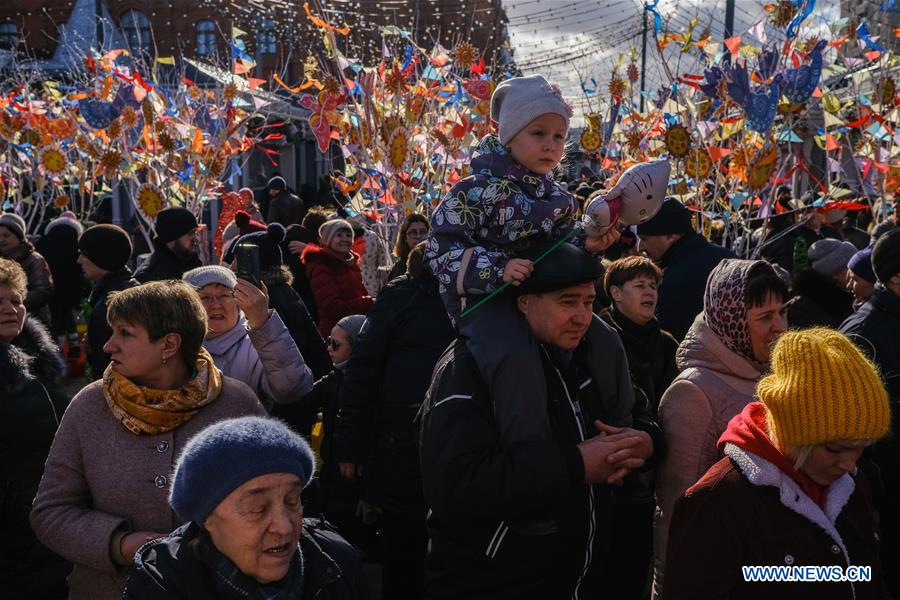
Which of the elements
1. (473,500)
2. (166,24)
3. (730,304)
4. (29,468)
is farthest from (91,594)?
(166,24)

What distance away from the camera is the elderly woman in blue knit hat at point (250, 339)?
3627 mm

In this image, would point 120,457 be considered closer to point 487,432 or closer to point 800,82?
point 487,432

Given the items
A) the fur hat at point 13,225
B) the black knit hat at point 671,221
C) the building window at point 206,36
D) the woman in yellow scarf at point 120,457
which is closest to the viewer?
the woman in yellow scarf at point 120,457

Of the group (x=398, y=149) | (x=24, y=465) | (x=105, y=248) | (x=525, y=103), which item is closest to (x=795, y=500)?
(x=525, y=103)

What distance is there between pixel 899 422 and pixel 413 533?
1.92 metres

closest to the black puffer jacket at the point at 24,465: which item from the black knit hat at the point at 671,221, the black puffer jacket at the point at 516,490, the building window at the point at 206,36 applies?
the black puffer jacket at the point at 516,490

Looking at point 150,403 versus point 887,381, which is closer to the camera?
point 150,403

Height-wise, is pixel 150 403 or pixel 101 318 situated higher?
pixel 150 403

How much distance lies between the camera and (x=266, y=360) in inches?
143

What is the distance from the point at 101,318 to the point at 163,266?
1.18 metres

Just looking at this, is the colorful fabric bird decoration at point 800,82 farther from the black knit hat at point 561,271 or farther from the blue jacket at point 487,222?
the black knit hat at point 561,271

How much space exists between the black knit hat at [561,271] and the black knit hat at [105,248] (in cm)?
355

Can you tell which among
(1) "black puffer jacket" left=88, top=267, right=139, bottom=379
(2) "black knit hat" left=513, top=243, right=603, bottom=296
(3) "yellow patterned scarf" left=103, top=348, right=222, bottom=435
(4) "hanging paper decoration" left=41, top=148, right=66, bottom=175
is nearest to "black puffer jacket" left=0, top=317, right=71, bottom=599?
(3) "yellow patterned scarf" left=103, top=348, right=222, bottom=435

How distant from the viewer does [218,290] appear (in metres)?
3.83
